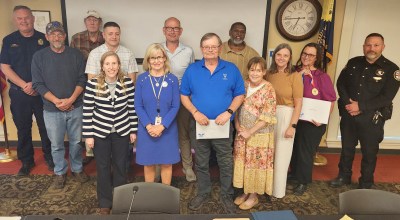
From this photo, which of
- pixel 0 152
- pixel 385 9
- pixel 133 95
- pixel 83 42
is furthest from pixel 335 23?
pixel 0 152

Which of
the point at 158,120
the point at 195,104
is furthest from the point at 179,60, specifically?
the point at 158,120

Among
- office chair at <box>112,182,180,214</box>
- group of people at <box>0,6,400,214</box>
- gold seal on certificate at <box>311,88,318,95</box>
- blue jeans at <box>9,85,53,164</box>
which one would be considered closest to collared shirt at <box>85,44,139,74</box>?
group of people at <box>0,6,400,214</box>

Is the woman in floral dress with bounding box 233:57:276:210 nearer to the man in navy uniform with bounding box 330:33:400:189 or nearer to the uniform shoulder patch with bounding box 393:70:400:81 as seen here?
the man in navy uniform with bounding box 330:33:400:189

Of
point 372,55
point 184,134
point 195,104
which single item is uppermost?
point 372,55

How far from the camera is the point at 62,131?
10.5 ft

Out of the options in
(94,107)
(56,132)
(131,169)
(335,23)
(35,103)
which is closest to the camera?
(94,107)

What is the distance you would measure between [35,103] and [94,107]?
1.23 m

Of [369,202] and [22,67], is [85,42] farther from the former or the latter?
[369,202]

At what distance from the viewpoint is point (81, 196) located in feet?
10.4

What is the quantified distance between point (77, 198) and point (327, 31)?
336 centimetres

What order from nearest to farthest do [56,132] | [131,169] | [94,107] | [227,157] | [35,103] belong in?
[94,107], [227,157], [56,132], [35,103], [131,169]

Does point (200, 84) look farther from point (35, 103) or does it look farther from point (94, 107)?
point (35, 103)

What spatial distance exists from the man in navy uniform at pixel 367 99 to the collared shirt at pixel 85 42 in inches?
106

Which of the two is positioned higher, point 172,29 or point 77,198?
point 172,29
